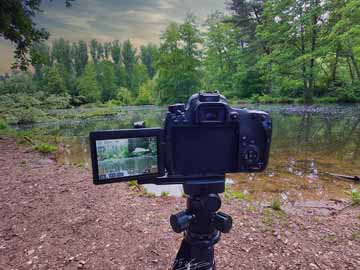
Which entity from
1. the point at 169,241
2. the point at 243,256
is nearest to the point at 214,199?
the point at 243,256

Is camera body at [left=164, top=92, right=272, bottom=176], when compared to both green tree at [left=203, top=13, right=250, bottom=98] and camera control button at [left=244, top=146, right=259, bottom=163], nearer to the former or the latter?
camera control button at [left=244, top=146, right=259, bottom=163]

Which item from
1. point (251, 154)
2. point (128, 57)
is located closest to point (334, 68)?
point (251, 154)

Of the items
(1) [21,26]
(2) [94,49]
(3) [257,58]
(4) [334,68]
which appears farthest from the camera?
(2) [94,49]

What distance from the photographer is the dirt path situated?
1.63 m

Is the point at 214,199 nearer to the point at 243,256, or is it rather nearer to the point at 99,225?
the point at 243,256

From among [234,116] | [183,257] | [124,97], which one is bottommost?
[183,257]

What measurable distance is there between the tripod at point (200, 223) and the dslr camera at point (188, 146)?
57 millimetres

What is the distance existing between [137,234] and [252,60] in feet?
58.3

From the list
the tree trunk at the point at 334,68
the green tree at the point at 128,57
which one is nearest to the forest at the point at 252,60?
the tree trunk at the point at 334,68

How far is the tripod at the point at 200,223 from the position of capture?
3.25 ft

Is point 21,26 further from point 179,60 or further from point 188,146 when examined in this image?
point 179,60

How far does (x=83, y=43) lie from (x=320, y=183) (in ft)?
130

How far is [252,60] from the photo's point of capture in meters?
17.4

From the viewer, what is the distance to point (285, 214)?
2244mm
